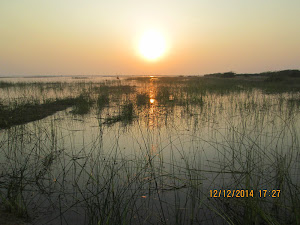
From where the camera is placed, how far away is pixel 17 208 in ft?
6.91

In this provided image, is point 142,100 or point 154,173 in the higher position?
point 142,100
